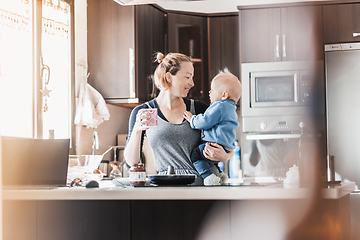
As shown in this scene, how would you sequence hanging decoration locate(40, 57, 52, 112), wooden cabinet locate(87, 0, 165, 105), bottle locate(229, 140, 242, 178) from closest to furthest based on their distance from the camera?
1. hanging decoration locate(40, 57, 52, 112)
2. wooden cabinet locate(87, 0, 165, 105)
3. bottle locate(229, 140, 242, 178)

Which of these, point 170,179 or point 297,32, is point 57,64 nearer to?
point 170,179

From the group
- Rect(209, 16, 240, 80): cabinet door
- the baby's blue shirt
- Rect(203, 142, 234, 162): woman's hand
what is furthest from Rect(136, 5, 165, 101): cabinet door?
Rect(203, 142, 234, 162): woman's hand

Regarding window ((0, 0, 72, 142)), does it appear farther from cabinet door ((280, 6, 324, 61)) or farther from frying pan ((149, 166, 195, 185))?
cabinet door ((280, 6, 324, 61))

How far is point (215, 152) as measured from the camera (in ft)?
6.34

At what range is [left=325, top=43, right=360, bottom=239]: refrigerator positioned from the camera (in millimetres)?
3180

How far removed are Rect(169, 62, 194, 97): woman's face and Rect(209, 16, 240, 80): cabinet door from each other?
5.93ft

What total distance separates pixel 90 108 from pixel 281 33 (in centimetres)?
165

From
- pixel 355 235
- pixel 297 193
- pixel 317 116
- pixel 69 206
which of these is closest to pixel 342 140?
pixel 317 116

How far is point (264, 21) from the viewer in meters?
3.39

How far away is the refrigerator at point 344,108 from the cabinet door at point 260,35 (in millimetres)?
456

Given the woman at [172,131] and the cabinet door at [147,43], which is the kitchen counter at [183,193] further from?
the cabinet door at [147,43]

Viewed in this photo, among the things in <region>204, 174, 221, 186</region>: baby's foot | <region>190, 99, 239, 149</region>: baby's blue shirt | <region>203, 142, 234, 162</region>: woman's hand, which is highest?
<region>190, 99, 239, 149</region>: baby's blue shirt

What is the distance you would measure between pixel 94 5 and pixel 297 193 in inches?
101

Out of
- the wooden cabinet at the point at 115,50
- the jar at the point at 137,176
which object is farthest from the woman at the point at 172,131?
the wooden cabinet at the point at 115,50
